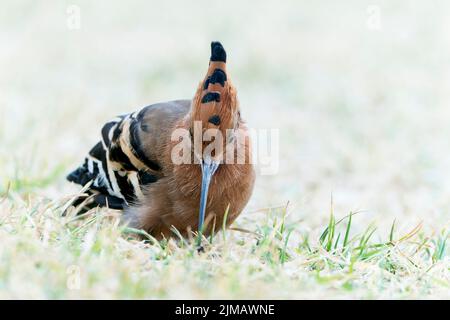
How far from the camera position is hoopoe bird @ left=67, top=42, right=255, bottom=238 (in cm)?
311

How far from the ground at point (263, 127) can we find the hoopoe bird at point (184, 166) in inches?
4.9

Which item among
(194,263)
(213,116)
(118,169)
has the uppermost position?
(213,116)

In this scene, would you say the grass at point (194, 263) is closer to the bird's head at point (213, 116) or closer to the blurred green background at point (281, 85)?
the bird's head at point (213, 116)

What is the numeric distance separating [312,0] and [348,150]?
4.15 meters

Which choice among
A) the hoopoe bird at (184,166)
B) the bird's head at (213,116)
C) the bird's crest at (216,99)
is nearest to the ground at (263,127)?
the hoopoe bird at (184,166)

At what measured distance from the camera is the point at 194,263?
277 cm

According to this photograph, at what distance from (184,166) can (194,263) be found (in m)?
0.62

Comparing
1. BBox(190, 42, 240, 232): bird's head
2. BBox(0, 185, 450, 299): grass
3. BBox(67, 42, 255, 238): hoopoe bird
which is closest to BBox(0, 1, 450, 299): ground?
BBox(0, 185, 450, 299): grass

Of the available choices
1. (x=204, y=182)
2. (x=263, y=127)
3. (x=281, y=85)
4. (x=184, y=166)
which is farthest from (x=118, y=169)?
(x=281, y=85)

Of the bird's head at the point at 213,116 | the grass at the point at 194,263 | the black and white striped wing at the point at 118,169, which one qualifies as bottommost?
the grass at the point at 194,263

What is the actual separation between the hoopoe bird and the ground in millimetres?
124

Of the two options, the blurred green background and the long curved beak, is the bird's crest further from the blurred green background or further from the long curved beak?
the blurred green background

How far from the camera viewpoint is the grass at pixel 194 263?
2.45 meters

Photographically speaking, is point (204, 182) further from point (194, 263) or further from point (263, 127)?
point (263, 127)
